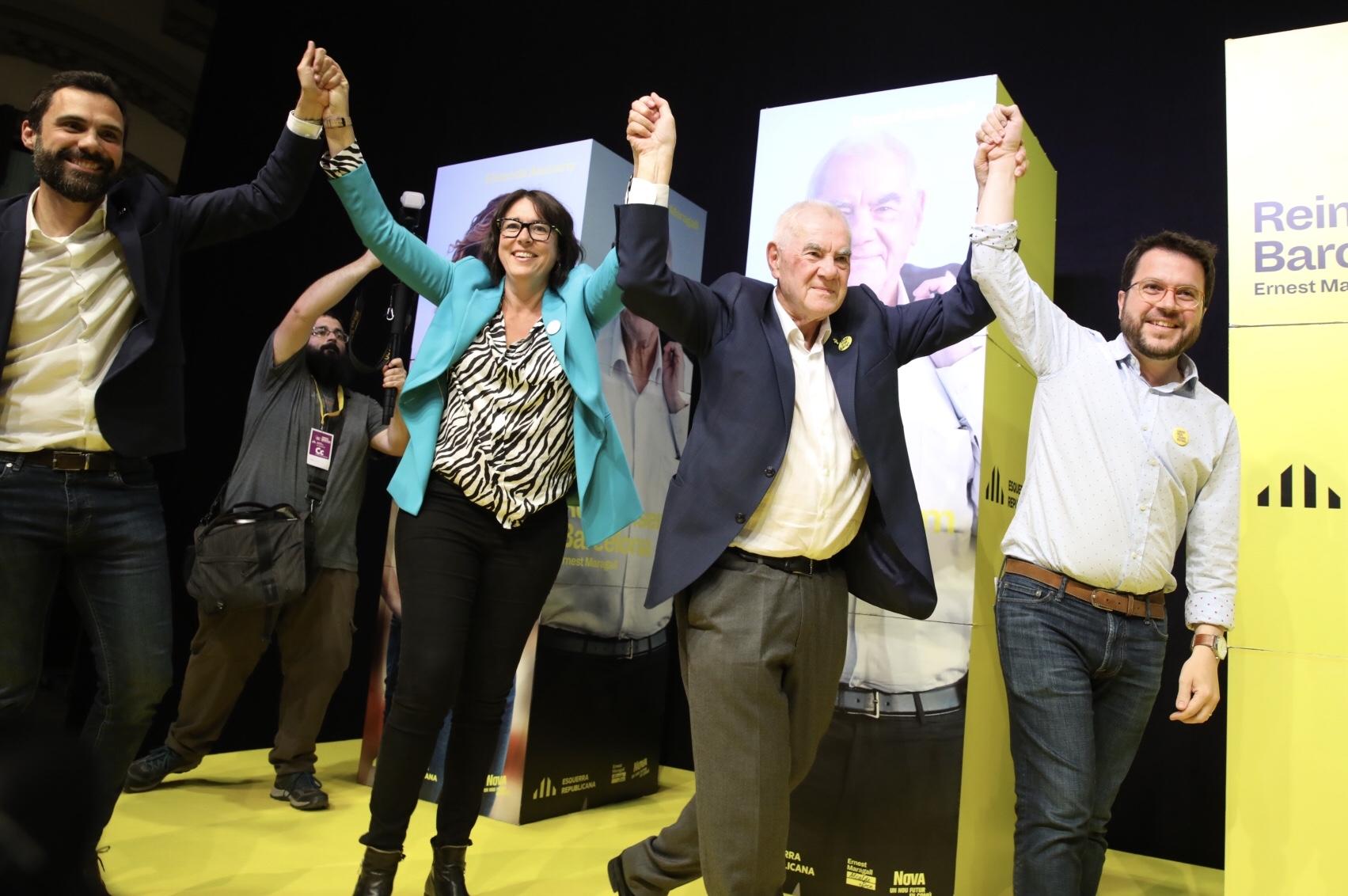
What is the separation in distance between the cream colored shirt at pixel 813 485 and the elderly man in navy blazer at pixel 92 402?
48.2 inches

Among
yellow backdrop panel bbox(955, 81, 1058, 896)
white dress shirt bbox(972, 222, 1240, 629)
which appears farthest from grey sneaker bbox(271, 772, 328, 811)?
white dress shirt bbox(972, 222, 1240, 629)

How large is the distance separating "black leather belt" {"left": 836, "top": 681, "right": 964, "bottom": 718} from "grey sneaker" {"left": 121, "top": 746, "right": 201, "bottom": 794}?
7.51 feet

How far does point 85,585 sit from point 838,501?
5.06ft

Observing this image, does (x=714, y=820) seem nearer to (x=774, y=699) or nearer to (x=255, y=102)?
(x=774, y=699)

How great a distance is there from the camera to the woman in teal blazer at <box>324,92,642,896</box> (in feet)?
7.54

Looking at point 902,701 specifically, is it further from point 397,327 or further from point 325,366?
point 325,366

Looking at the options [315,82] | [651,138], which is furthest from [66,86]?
[651,138]

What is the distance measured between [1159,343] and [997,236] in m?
0.48

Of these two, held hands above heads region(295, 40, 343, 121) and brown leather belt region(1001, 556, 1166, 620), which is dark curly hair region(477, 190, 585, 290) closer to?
held hands above heads region(295, 40, 343, 121)

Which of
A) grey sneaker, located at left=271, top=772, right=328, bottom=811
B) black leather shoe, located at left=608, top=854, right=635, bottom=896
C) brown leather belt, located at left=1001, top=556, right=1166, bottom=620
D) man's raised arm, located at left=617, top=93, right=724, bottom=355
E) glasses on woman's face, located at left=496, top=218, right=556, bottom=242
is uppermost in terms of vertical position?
glasses on woman's face, located at left=496, top=218, right=556, bottom=242

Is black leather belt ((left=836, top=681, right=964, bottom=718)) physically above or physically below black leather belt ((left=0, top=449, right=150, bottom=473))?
below

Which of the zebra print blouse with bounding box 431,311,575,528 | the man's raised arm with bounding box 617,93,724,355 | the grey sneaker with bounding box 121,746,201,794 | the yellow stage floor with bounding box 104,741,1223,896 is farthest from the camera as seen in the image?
the grey sneaker with bounding box 121,746,201,794

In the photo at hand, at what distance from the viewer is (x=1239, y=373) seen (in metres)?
2.55

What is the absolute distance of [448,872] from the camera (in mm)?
2428
